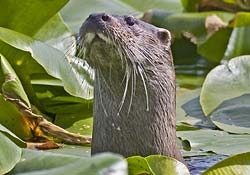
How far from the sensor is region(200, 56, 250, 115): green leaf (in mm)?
3836

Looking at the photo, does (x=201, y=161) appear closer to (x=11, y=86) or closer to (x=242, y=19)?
(x=11, y=86)

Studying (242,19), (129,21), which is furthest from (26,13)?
(242,19)

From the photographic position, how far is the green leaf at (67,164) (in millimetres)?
1931

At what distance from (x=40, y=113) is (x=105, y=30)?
96cm

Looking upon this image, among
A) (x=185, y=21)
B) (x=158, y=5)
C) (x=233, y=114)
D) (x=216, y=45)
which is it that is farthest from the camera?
(x=158, y=5)

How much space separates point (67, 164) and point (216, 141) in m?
1.16

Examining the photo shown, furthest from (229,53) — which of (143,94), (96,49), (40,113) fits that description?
(96,49)

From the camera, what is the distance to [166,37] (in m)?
3.21

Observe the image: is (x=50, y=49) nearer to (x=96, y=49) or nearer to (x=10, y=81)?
(x=10, y=81)

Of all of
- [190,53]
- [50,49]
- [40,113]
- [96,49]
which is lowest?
[190,53]

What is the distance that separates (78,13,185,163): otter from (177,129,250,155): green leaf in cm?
21

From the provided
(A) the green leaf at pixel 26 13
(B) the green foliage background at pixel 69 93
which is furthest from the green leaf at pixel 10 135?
(A) the green leaf at pixel 26 13

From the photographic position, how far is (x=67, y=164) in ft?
7.98

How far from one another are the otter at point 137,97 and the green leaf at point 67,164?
48 cm
